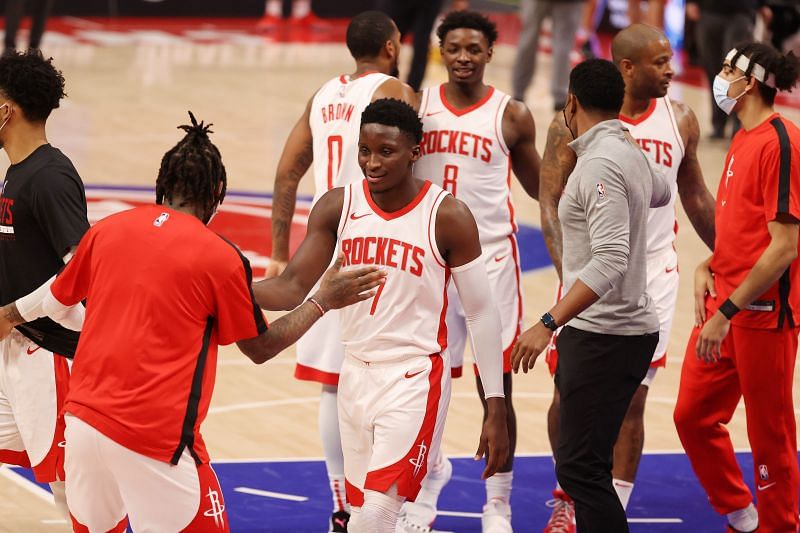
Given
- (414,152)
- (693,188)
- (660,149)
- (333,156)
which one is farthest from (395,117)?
(693,188)

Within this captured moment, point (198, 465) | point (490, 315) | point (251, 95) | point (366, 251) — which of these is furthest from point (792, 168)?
point (251, 95)

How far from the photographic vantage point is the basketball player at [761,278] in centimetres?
559

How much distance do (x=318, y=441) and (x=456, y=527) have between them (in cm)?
131

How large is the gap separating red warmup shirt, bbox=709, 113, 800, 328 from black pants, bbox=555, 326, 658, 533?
0.74m

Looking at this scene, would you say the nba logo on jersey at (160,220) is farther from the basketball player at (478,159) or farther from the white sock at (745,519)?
the white sock at (745,519)

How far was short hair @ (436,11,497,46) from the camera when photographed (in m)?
6.52

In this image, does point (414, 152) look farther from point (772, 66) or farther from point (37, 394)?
point (37, 394)

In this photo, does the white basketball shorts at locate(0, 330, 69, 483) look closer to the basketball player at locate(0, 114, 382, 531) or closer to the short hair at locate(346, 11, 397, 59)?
the basketball player at locate(0, 114, 382, 531)

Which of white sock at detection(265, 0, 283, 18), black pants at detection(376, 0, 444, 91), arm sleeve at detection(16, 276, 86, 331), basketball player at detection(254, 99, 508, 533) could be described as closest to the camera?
arm sleeve at detection(16, 276, 86, 331)

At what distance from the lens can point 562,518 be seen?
619 centimetres

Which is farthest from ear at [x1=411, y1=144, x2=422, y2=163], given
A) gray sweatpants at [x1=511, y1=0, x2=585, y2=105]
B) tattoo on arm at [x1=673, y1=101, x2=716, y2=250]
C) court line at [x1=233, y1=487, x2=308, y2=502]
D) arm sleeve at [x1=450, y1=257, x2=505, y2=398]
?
gray sweatpants at [x1=511, y1=0, x2=585, y2=105]

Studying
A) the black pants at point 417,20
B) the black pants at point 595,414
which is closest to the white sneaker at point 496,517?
the black pants at point 595,414

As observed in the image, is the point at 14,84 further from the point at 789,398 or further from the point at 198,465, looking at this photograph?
the point at 789,398

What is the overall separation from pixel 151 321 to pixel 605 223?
165cm
